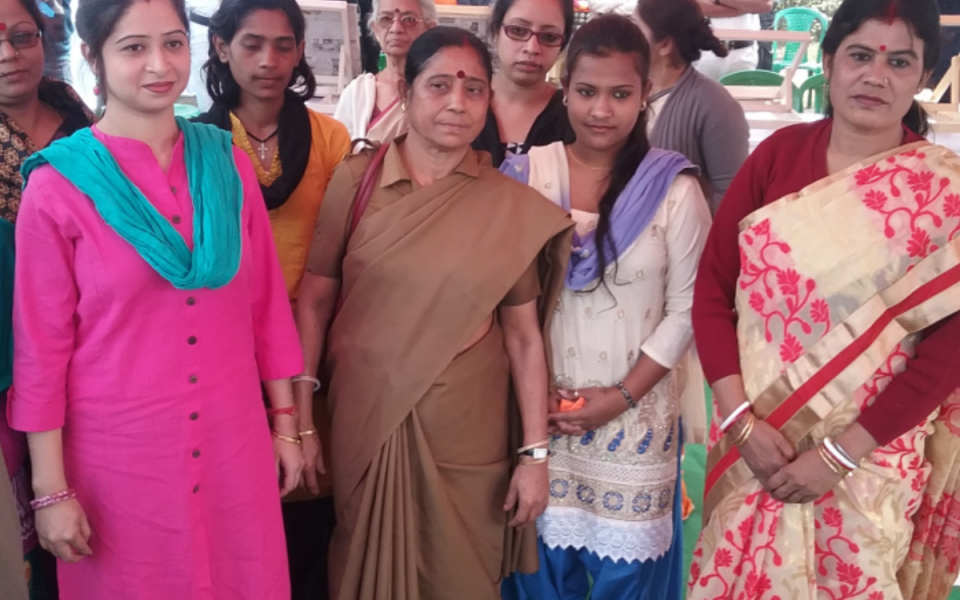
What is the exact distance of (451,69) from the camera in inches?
68.1

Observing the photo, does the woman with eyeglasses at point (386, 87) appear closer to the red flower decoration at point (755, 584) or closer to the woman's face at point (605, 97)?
the woman's face at point (605, 97)

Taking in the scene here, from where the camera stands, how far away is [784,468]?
5.25 ft

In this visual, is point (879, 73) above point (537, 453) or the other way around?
above

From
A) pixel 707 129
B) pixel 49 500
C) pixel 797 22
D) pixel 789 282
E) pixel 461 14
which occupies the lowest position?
pixel 49 500

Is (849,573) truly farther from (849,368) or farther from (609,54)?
(609,54)

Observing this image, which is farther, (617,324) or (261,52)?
(261,52)

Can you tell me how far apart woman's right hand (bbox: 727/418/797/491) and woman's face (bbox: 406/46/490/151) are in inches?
33.3

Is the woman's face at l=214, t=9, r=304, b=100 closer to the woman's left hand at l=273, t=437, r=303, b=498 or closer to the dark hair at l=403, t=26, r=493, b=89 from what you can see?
the dark hair at l=403, t=26, r=493, b=89

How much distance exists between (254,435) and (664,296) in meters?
0.96

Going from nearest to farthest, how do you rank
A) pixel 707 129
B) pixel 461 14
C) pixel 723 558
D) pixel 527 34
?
1. pixel 723 558
2. pixel 527 34
3. pixel 707 129
4. pixel 461 14

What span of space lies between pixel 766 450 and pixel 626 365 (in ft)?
1.20

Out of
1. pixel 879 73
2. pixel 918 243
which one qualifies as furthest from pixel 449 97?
pixel 918 243

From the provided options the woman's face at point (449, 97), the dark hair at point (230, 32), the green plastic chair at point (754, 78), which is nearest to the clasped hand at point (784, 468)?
the woman's face at point (449, 97)

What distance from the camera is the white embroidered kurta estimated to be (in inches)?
71.7
